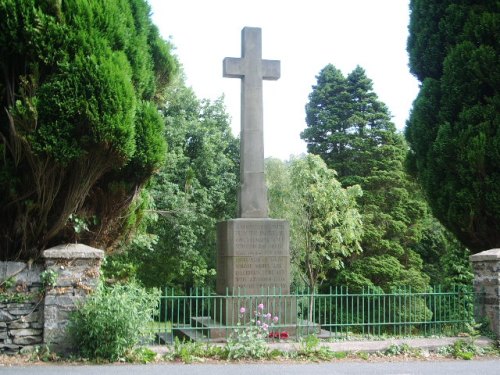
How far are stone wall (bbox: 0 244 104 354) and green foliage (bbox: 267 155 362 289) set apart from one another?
11.4m

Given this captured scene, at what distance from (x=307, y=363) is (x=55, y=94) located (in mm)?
4605

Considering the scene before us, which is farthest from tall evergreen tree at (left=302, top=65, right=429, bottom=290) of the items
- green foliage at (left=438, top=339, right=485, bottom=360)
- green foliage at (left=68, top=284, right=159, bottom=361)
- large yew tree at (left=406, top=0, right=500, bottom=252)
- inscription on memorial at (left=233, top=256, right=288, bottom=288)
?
green foliage at (left=68, top=284, right=159, bottom=361)

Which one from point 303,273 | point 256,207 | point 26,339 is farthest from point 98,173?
point 303,273

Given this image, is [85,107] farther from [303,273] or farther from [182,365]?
[303,273]

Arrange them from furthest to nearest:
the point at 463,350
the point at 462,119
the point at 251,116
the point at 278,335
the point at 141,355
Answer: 1. the point at 251,116
2. the point at 462,119
3. the point at 278,335
4. the point at 463,350
5. the point at 141,355

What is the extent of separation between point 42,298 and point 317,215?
1228 centimetres

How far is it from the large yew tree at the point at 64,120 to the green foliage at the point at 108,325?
1167 mm

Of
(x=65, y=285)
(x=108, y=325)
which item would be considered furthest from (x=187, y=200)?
(x=108, y=325)

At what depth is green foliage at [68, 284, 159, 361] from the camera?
6840 mm

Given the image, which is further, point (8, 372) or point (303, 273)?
point (303, 273)

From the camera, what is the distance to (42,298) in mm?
7156

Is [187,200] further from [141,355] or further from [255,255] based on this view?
[141,355]

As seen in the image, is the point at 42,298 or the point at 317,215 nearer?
the point at 42,298

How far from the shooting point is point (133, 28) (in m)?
8.14
